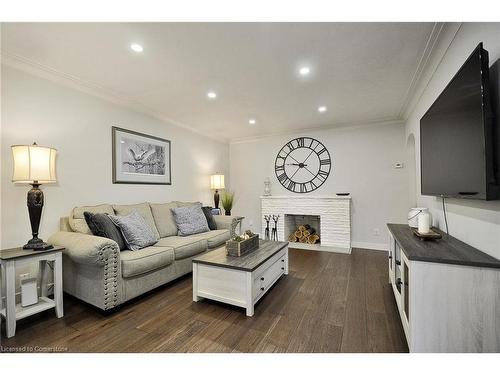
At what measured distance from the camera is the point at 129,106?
3.08 meters

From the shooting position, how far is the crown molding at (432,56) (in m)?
1.67

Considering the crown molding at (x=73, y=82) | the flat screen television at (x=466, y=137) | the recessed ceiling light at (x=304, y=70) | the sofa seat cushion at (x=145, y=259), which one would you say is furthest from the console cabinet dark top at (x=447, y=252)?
the crown molding at (x=73, y=82)

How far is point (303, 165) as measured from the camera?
14.8ft

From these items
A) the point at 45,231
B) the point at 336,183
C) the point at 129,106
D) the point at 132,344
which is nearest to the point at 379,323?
the point at 132,344

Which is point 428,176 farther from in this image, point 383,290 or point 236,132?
point 236,132

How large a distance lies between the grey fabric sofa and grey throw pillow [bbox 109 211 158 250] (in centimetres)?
8

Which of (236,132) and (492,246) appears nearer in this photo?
(492,246)

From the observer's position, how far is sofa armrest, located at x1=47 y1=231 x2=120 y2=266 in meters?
1.79

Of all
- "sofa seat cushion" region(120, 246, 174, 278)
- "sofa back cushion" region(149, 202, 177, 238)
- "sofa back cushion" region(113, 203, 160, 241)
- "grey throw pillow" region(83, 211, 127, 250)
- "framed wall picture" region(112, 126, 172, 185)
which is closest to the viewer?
"sofa seat cushion" region(120, 246, 174, 278)

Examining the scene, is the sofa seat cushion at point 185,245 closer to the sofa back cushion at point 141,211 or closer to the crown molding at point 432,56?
the sofa back cushion at point 141,211

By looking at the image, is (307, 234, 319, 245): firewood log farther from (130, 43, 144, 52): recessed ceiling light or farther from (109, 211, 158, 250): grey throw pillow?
(130, 43, 144, 52): recessed ceiling light

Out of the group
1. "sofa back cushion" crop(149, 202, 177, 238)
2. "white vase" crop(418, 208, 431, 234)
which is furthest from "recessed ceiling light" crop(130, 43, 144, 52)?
"white vase" crop(418, 208, 431, 234)
